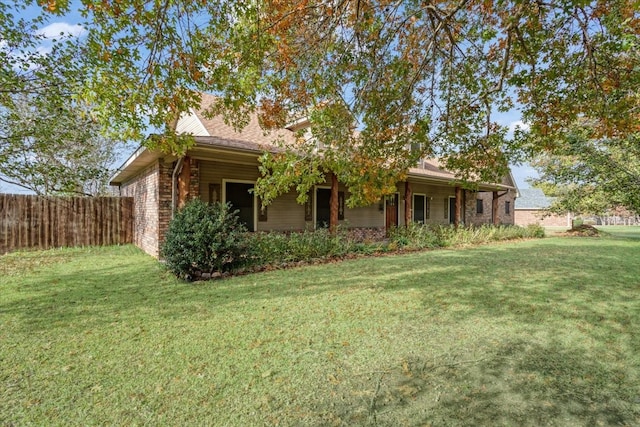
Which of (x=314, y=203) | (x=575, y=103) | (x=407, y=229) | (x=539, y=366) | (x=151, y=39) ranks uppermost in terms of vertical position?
(x=151, y=39)

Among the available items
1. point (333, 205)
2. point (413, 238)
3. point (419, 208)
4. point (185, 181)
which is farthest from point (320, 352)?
point (419, 208)

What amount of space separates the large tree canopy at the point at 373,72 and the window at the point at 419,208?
9.84 metres

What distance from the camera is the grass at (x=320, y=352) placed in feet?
7.48

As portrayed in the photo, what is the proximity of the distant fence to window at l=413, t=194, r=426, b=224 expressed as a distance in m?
12.4

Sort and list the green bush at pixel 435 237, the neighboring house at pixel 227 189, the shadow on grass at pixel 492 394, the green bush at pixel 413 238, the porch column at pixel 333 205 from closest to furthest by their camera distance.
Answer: the shadow on grass at pixel 492 394, the neighboring house at pixel 227 189, the porch column at pixel 333 205, the green bush at pixel 413 238, the green bush at pixel 435 237

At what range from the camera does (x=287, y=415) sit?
2211 mm

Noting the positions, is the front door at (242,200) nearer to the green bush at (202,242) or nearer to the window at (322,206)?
the green bush at (202,242)

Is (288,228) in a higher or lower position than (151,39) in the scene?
lower

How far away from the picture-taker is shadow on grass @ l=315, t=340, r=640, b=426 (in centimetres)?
221

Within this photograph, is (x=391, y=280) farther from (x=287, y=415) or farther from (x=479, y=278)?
(x=287, y=415)

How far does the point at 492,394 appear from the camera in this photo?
2.49m

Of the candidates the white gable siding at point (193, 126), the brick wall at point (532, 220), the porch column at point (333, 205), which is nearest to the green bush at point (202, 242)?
the porch column at point (333, 205)

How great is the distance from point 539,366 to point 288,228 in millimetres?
8586

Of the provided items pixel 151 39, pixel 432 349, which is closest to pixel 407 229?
pixel 432 349
